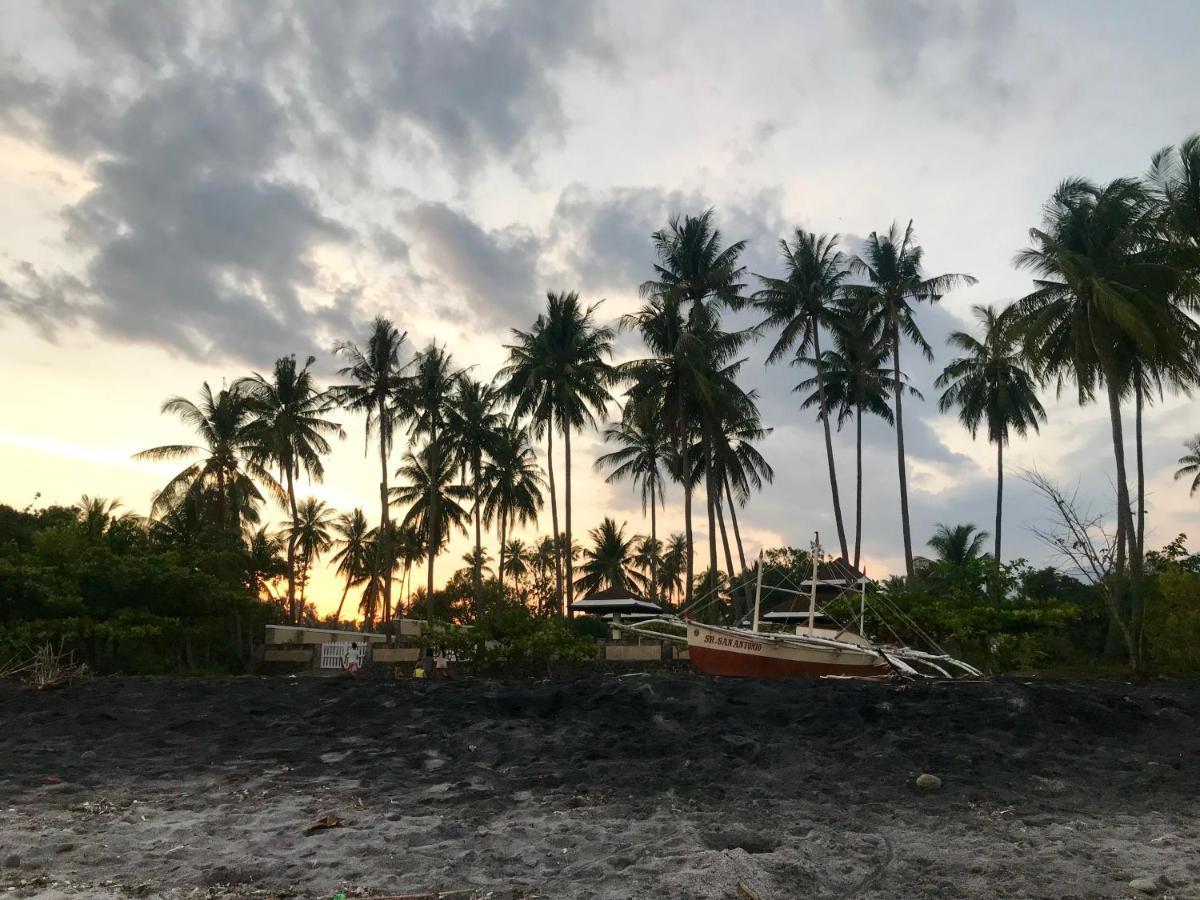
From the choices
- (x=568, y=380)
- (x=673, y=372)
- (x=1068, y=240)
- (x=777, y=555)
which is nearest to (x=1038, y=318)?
(x=1068, y=240)

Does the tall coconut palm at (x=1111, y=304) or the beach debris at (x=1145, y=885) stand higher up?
the tall coconut palm at (x=1111, y=304)

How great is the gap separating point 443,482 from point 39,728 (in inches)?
1403

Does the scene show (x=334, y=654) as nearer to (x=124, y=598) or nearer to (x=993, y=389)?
(x=124, y=598)

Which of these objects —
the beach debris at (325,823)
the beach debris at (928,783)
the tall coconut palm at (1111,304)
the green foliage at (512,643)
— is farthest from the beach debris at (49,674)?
the tall coconut palm at (1111,304)

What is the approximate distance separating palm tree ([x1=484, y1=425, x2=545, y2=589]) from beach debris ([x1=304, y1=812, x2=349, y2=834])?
123 ft

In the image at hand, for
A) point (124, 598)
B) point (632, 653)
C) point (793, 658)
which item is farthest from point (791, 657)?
point (124, 598)

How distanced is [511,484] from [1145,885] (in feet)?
137

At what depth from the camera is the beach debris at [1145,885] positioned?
21.7ft

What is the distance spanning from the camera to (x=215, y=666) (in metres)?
29.7

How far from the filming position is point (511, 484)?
47.5 meters

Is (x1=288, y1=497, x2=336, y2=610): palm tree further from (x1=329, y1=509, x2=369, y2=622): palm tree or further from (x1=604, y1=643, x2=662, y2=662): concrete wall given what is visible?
(x1=604, y1=643, x2=662, y2=662): concrete wall

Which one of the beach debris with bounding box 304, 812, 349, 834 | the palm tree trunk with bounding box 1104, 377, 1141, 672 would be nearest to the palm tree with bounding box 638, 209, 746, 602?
the palm tree trunk with bounding box 1104, 377, 1141, 672

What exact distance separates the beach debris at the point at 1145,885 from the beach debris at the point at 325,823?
20.8 ft

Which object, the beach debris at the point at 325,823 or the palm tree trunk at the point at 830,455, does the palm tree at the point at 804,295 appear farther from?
the beach debris at the point at 325,823
